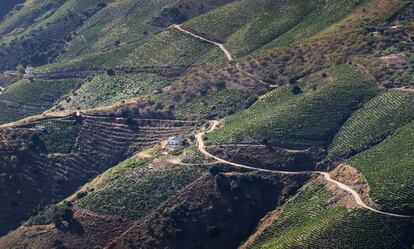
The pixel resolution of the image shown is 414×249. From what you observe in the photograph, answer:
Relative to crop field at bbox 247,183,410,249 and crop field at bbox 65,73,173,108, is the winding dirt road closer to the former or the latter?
crop field at bbox 247,183,410,249

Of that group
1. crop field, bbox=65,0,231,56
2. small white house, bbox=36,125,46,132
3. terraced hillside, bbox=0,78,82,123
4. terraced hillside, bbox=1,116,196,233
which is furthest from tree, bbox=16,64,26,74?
small white house, bbox=36,125,46,132

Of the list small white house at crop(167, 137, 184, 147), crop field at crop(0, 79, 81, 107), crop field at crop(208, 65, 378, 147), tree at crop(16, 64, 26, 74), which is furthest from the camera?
tree at crop(16, 64, 26, 74)

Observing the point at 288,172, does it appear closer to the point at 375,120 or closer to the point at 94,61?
the point at 375,120

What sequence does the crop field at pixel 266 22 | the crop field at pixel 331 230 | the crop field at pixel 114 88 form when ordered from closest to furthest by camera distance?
the crop field at pixel 331 230, the crop field at pixel 114 88, the crop field at pixel 266 22

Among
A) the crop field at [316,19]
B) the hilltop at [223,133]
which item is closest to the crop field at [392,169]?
the hilltop at [223,133]

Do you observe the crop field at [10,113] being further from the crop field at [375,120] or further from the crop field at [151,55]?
the crop field at [375,120]

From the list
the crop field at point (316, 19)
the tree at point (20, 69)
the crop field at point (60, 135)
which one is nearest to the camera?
the crop field at point (60, 135)

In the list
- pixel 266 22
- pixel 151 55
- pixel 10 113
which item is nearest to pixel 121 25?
pixel 151 55
